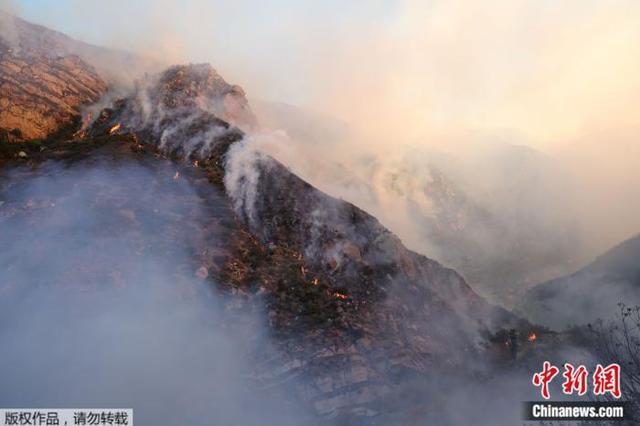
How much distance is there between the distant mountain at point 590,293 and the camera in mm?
85750

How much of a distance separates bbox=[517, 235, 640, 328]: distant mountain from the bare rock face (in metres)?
83.2

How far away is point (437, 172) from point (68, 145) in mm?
77969

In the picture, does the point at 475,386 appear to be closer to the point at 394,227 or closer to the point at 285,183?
the point at 285,183

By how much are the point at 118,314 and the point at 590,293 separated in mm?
87874

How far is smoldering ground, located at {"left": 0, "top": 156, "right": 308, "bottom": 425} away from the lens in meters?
28.6

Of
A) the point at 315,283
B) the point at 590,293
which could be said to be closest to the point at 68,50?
the point at 315,283

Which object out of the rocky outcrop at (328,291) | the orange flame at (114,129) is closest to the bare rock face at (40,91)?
the orange flame at (114,129)

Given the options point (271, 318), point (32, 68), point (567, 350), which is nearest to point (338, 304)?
point (271, 318)

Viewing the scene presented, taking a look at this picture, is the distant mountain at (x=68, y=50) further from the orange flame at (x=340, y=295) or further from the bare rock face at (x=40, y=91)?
the orange flame at (x=340, y=295)

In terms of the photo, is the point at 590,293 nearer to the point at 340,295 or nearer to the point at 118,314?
the point at 340,295

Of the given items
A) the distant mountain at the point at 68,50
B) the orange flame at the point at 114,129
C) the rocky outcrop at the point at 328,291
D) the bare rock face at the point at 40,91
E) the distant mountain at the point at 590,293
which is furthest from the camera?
the distant mountain at the point at 590,293

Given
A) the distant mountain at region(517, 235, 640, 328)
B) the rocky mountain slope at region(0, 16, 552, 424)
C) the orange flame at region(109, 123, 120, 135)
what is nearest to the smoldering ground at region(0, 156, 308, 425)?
the rocky mountain slope at region(0, 16, 552, 424)

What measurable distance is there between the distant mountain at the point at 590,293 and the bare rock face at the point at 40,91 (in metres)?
83.2

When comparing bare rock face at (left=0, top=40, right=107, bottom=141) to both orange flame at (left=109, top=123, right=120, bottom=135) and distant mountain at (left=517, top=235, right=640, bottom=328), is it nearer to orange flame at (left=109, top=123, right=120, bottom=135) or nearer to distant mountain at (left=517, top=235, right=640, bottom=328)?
orange flame at (left=109, top=123, right=120, bottom=135)
